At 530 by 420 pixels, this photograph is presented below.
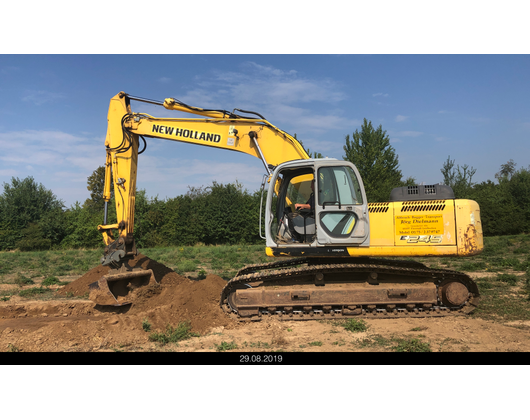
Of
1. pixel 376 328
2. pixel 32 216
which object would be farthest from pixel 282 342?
pixel 32 216

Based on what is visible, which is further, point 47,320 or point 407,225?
point 47,320

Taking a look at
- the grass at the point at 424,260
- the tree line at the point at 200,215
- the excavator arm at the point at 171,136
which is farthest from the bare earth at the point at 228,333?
the tree line at the point at 200,215

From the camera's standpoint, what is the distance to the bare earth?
18.1ft

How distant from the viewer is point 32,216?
4197 centimetres

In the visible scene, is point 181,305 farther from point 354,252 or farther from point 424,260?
point 424,260

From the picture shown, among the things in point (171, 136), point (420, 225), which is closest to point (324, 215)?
point (420, 225)

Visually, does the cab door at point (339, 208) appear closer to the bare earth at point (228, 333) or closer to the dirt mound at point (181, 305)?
the bare earth at point (228, 333)

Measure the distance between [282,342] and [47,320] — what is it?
531 centimetres

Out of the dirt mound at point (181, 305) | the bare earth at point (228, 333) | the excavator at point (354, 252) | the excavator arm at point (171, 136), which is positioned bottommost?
the bare earth at point (228, 333)

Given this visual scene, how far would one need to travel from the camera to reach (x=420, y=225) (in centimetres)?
666

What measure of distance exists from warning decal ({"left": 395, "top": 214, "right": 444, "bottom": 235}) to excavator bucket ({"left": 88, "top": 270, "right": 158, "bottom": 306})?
19.1ft

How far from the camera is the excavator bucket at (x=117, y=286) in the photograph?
741cm

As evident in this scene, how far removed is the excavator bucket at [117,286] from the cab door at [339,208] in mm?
4470

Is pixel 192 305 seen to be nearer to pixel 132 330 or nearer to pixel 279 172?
pixel 132 330
